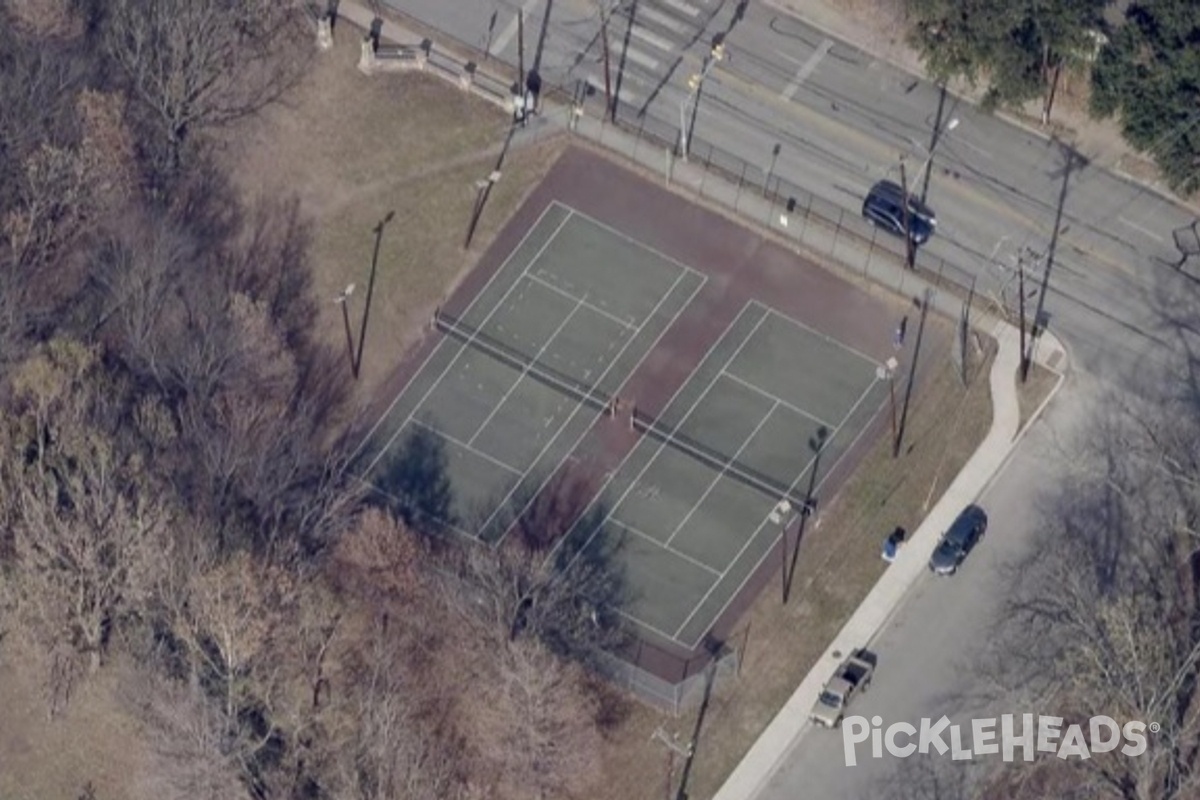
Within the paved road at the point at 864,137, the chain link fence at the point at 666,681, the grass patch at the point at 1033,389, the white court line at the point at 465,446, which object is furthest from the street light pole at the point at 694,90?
the chain link fence at the point at 666,681

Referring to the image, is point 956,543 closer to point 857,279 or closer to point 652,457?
point 652,457

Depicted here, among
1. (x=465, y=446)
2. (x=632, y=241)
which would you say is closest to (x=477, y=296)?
(x=632, y=241)

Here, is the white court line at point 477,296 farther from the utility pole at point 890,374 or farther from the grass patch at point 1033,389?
the grass patch at point 1033,389

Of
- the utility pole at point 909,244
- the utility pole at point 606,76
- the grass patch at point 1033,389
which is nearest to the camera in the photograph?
the grass patch at point 1033,389

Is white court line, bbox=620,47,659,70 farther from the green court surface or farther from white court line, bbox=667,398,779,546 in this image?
white court line, bbox=667,398,779,546

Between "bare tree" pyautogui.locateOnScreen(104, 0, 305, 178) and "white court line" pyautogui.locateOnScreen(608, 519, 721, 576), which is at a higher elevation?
"bare tree" pyautogui.locateOnScreen(104, 0, 305, 178)

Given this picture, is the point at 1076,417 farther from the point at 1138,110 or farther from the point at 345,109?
the point at 345,109

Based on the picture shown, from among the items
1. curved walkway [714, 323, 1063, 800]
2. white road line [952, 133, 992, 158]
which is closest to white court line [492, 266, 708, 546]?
curved walkway [714, 323, 1063, 800]
